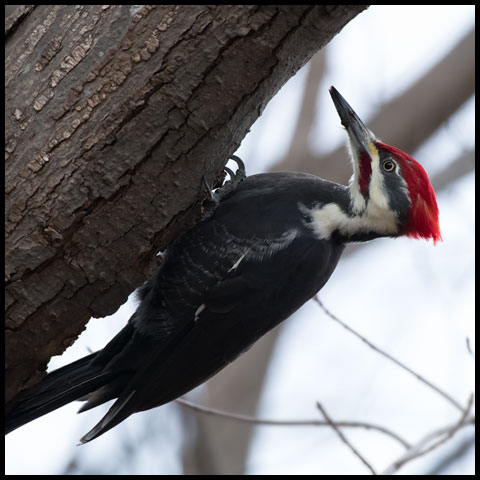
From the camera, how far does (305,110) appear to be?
20.0ft

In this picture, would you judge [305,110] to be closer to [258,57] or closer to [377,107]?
[377,107]

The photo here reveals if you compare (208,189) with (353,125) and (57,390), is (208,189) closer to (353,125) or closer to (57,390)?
(353,125)

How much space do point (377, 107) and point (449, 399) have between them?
3.06 m

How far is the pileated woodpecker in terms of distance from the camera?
10.6 ft

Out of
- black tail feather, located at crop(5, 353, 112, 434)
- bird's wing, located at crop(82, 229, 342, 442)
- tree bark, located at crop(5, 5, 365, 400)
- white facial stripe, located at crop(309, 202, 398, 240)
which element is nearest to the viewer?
tree bark, located at crop(5, 5, 365, 400)

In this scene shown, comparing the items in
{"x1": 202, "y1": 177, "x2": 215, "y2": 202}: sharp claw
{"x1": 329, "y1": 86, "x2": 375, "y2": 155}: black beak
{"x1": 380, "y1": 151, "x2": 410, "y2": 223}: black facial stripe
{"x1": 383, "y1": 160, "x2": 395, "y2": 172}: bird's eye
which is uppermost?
{"x1": 329, "y1": 86, "x2": 375, "y2": 155}: black beak

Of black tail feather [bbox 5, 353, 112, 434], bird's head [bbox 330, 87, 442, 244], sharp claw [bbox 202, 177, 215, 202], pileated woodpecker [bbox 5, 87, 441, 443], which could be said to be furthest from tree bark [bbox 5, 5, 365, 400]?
bird's head [bbox 330, 87, 442, 244]

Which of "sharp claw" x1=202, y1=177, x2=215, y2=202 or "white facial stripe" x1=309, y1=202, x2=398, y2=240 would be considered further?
"white facial stripe" x1=309, y1=202, x2=398, y2=240

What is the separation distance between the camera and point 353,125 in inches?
137

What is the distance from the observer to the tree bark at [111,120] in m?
2.43

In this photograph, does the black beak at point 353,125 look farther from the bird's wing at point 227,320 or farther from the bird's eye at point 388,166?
the bird's wing at point 227,320

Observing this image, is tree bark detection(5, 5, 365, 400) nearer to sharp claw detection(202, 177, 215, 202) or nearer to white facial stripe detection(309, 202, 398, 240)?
sharp claw detection(202, 177, 215, 202)

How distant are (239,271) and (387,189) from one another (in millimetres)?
875

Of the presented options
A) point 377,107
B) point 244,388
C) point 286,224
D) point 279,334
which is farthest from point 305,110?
point 286,224
